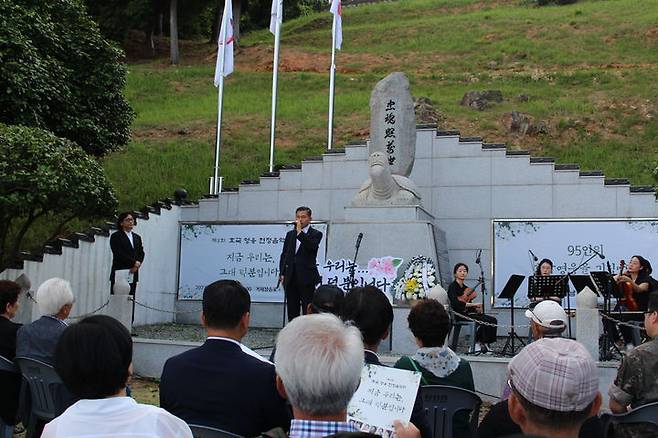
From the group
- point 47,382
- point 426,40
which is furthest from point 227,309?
point 426,40

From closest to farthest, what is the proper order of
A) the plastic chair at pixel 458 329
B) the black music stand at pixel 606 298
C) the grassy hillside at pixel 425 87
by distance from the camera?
the black music stand at pixel 606 298 → the plastic chair at pixel 458 329 → the grassy hillside at pixel 425 87

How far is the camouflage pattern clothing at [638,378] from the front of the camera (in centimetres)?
403

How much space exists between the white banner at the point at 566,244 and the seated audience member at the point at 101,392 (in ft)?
35.5

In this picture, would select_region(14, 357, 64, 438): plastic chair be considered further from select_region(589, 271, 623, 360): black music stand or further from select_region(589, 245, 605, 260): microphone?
select_region(589, 245, 605, 260): microphone

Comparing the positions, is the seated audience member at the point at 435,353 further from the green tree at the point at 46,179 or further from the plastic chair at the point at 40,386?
the green tree at the point at 46,179

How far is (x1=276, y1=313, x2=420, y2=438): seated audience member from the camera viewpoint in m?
2.45

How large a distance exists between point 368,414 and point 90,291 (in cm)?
1053

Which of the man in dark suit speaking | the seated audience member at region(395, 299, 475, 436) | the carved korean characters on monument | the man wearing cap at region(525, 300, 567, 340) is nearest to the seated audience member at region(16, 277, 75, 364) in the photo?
the seated audience member at region(395, 299, 475, 436)

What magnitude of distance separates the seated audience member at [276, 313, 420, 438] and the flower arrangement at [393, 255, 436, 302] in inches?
328

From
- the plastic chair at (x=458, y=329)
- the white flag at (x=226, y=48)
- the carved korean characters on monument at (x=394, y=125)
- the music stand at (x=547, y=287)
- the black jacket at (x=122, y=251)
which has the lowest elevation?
the plastic chair at (x=458, y=329)

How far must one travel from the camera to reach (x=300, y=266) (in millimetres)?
10312

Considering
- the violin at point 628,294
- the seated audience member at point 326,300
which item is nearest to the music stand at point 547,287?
the violin at point 628,294

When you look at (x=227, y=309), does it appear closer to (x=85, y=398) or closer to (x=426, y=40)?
(x=85, y=398)

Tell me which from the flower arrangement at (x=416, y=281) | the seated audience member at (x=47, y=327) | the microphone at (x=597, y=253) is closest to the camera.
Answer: the seated audience member at (x=47, y=327)
